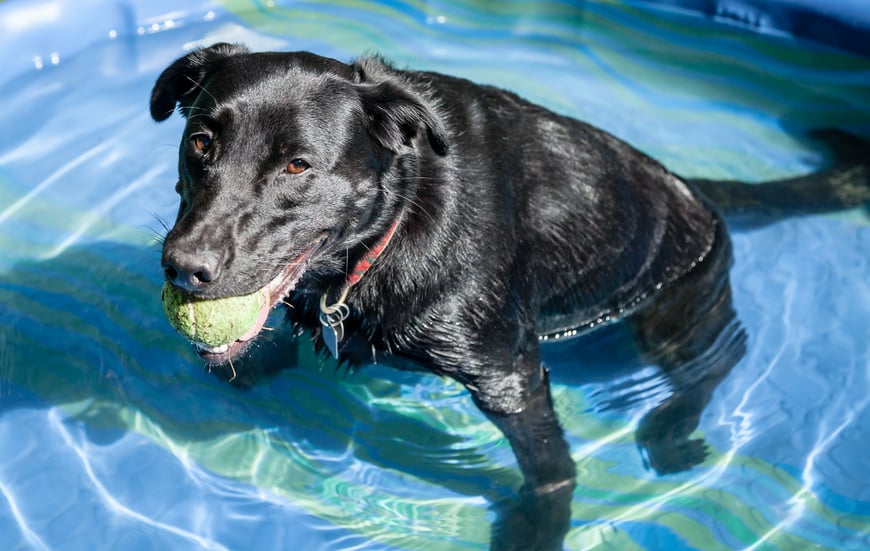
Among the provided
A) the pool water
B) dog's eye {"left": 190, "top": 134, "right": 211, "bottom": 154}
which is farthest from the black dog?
the pool water

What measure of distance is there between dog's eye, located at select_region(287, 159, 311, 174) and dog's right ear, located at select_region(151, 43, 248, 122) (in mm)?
568

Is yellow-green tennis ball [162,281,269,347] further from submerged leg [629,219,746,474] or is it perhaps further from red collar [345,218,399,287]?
submerged leg [629,219,746,474]

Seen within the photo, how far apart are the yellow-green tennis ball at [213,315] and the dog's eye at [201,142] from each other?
1.42 ft

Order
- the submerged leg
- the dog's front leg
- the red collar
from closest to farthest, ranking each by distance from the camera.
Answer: the red collar → the dog's front leg → the submerged leg

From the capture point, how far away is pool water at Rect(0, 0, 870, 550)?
377 centimetres

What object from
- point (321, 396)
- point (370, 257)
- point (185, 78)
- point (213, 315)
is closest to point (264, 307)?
point (213, 315)

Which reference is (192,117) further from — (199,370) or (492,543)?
(492,543)

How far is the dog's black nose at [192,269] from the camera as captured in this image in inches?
105

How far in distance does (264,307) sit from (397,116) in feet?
2.48

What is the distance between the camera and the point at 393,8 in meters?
6.46

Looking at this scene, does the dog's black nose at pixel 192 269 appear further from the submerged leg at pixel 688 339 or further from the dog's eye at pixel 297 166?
the submerged leg at pixel 688 339

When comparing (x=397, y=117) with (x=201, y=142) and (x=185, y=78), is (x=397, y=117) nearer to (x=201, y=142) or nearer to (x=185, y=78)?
(x=201, y=142)

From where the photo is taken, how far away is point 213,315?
2900 millimetres

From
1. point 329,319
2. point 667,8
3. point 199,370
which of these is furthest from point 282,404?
point 667,8
